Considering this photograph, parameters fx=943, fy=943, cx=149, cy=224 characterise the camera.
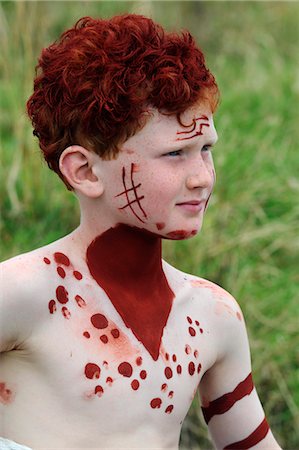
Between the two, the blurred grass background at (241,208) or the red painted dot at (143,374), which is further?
the blurred grass background at (241,208)

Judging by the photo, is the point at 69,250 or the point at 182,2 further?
the point at 182,2

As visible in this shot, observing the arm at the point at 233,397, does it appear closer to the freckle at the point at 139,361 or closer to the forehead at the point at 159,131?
the freckle at the point at 139,361

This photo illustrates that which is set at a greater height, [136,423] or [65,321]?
[65,321]

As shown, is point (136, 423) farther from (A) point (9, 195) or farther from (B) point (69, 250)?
(A) point (9, 195)

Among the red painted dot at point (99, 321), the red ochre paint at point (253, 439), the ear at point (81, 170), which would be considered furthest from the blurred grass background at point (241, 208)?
the red painted dot at point (99, 321)

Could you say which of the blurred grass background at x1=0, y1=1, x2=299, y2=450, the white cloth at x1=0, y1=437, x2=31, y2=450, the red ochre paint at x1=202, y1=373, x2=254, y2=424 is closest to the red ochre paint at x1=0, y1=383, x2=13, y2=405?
the white cloth at x1=0, y1=437, x2=31, y2=450

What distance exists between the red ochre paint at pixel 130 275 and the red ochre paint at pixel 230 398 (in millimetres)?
285

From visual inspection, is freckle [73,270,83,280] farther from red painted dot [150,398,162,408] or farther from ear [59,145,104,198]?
red painted dot [150,398,162,408]

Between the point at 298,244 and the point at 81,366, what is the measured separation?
2091 millimetres

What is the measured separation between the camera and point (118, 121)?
5.38 ft

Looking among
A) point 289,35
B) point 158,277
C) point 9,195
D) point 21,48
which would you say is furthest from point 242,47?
point 158,277

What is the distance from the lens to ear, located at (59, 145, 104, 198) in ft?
5.52

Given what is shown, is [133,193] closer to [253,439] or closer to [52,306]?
[52,306]

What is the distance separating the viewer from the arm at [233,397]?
192 centimetres
